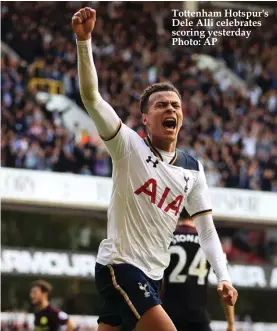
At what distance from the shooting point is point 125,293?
6035mm

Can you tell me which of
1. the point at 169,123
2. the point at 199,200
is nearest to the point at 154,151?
the point at 169,123

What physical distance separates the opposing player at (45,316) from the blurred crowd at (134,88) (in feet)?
28.0

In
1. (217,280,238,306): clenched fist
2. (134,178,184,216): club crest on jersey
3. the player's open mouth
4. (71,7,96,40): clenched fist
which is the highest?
(71,7,96,40): clenched fist

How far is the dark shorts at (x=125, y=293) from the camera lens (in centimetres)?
600

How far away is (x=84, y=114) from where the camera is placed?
23578 millimetres

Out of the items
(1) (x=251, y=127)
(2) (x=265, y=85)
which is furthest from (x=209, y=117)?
(2) (x=265, y=85)

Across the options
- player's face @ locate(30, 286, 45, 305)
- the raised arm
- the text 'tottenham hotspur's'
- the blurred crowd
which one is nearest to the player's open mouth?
the raised arm

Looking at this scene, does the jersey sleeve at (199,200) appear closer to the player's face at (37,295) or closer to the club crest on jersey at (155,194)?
the club crest on jersey at (155,194)

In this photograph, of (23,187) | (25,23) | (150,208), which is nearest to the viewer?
(150,208)

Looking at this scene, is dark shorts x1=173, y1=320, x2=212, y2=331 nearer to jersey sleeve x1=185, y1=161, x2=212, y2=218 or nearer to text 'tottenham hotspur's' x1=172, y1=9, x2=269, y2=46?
jersey sleeve x1=185, y1=161, x2=212, y2=218

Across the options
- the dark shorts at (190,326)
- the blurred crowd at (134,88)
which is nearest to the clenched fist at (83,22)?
the dark shorts at (190,326)

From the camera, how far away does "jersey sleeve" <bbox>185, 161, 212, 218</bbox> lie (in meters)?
6.64

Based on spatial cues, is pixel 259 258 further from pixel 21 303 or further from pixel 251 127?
pixel 21 303

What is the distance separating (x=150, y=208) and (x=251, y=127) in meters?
19.2
